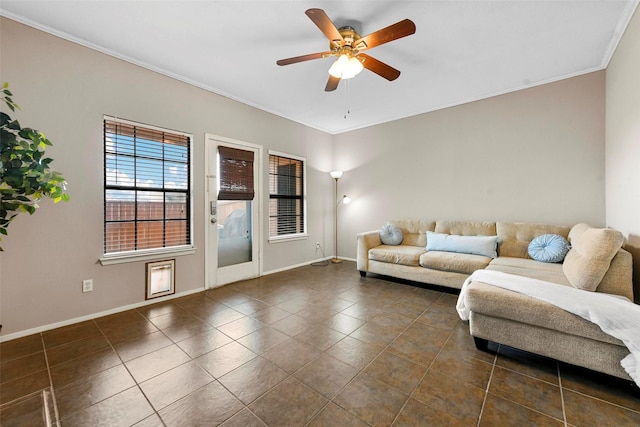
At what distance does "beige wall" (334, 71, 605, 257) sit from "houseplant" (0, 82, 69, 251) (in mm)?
4343

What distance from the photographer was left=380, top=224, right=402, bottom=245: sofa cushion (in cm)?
419

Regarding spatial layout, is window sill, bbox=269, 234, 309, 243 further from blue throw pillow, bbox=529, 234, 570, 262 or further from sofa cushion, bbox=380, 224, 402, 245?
blue throw pillow, bbox=529, 234, 570, 262

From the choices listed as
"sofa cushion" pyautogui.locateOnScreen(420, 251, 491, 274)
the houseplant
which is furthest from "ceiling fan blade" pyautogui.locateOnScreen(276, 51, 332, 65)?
"sofa cushion" pyautogui.locateOnScreen(420, 251, 491, 274)

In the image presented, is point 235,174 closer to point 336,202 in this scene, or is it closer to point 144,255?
point 144,255

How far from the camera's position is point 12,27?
7.22 feet

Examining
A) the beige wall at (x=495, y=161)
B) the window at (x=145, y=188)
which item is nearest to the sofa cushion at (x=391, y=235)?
the beige wall at (x=495, y=161)

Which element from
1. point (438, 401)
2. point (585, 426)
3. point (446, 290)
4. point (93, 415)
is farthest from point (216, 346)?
point (446, 290)

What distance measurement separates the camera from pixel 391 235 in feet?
13.8

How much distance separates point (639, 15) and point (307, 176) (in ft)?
13.6

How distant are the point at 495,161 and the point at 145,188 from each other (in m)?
4.66

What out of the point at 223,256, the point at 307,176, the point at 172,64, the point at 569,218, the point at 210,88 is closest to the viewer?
the point at 172,64

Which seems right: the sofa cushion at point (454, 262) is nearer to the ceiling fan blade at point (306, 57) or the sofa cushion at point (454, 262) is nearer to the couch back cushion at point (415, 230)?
the couch back cushion at point (415, 230)

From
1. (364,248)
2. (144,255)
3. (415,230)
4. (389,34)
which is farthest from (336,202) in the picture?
(389,34)

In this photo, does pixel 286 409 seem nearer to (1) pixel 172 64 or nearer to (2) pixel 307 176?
(1) pixel 172 64
